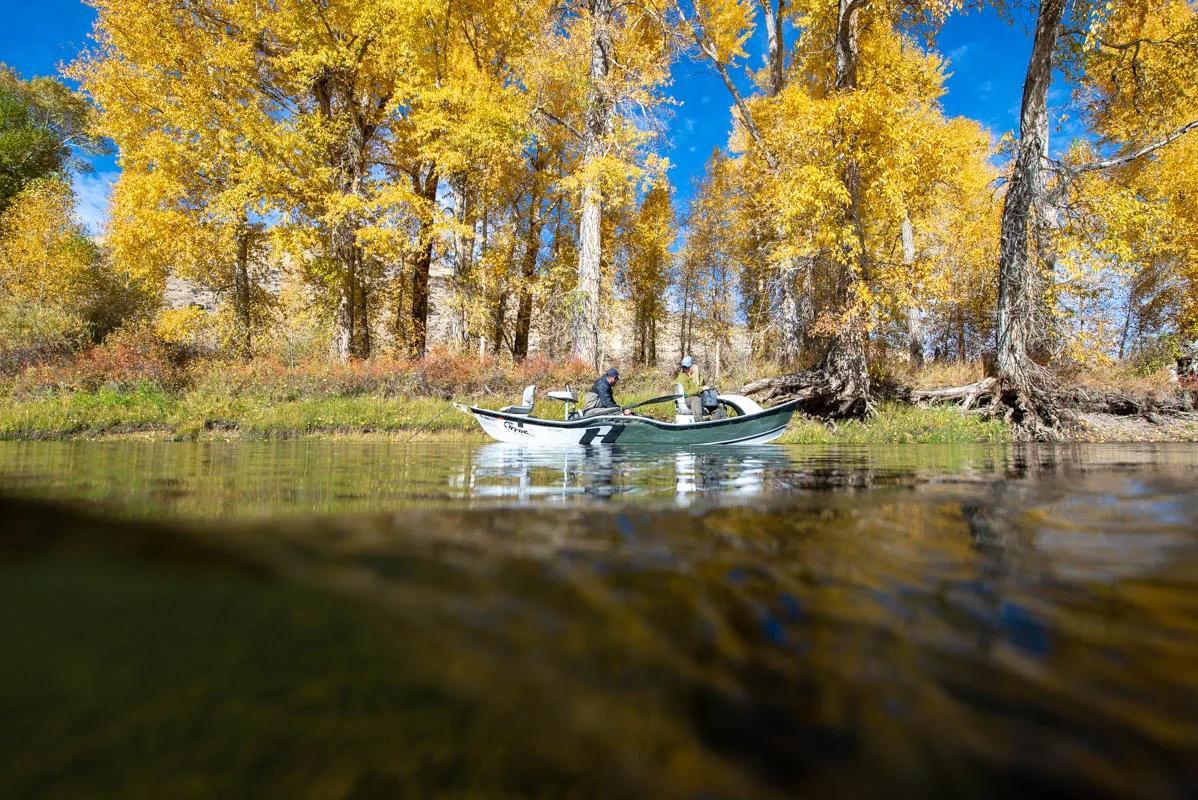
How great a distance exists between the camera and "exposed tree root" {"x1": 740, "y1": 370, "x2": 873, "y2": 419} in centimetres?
1494

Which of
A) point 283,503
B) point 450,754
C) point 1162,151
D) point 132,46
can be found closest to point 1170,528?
point 450,754

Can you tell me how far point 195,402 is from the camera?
48.6ft

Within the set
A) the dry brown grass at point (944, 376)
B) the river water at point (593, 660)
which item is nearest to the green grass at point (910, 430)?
the dry brown grass at point (944, 376)

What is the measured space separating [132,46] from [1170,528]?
25725mm

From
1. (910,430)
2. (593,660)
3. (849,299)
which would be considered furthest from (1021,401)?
(593,660)

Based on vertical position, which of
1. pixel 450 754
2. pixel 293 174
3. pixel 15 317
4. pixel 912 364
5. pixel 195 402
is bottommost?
pixel 450 754

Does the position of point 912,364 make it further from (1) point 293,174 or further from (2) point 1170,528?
(1) point 293,174

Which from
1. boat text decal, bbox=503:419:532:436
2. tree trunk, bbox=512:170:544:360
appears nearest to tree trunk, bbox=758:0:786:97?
tree trunk, bbox=512:170:544:360

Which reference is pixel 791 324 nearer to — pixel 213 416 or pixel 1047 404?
pixel 1047 404

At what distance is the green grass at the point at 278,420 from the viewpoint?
13.1 m

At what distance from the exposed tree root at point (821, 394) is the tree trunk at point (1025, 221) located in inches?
126

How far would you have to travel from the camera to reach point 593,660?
1.16m

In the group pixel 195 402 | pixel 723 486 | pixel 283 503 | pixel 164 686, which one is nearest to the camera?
pixel 164 686

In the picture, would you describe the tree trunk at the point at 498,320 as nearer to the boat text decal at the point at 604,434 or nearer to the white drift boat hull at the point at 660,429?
the white drift boat hull at the point at 660,429
